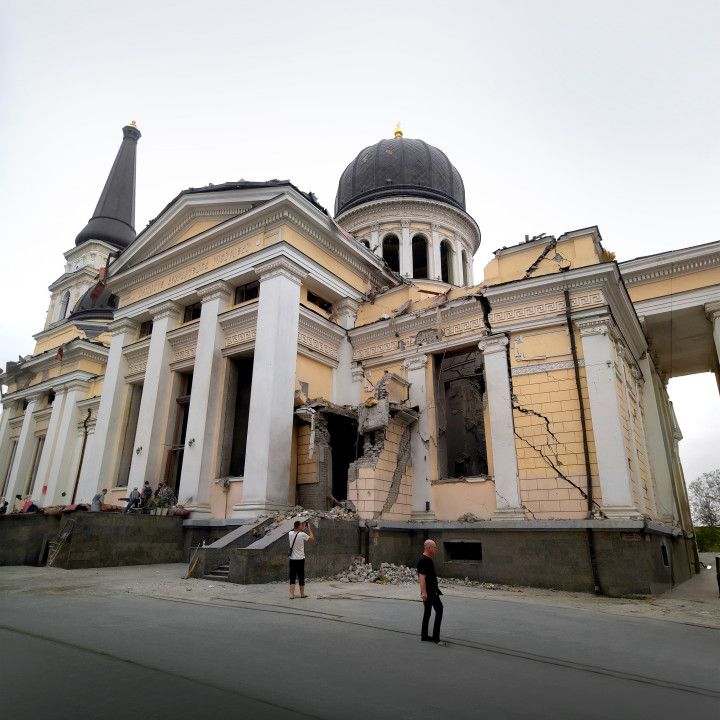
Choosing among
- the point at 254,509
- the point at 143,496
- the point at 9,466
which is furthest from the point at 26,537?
the point at 9,466

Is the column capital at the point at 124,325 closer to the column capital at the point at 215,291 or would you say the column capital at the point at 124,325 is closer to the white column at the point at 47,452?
the column capital at the point at 215,291

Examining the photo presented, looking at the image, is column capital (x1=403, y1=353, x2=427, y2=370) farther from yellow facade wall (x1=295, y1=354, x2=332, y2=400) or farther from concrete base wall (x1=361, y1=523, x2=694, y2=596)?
concrete base wall (x1=361, y1=523, x2=694, y2=596)

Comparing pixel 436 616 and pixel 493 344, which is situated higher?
pixel 493 344

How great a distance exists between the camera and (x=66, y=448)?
27719mm

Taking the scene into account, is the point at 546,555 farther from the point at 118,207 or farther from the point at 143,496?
the point at 118,207

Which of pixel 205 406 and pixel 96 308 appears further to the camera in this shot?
pixel 96 308

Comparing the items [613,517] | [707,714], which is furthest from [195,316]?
[707,714]

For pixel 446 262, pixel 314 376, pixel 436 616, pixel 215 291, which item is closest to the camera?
pixel 436 616

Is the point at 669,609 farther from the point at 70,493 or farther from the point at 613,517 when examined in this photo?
the point at 70,493

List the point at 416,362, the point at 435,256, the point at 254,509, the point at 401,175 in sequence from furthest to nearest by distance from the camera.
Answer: the point at 401,175 < the point at 435,256 < the point at 416,362 < the point at 254,509

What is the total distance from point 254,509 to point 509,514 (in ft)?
23.2

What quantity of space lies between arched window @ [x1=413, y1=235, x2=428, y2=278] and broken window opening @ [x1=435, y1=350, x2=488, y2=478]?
37.2 ft

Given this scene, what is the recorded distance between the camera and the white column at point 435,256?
2897 cm

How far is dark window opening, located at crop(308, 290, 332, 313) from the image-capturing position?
19.4 metres
